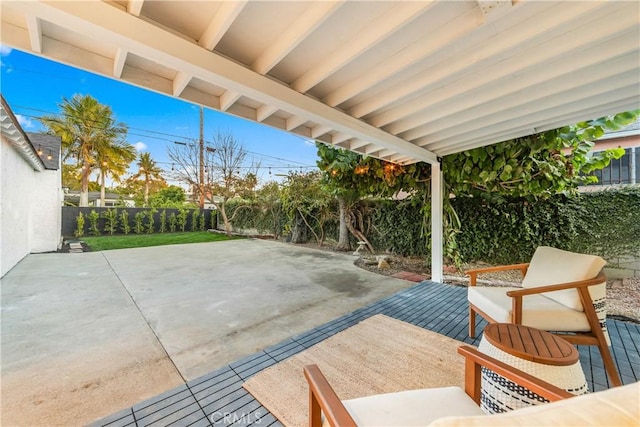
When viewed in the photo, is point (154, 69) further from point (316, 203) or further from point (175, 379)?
point (316, 203)

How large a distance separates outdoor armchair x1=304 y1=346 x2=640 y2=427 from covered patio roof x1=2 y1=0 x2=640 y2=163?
1.84 metres

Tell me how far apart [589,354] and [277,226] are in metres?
10.1

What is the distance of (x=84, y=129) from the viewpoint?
13789mm

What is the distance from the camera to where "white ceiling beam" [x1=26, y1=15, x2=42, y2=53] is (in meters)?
1.38

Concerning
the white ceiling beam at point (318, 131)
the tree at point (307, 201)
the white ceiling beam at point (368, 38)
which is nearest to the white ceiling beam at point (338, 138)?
the white ceiling beam at point (318, 131)

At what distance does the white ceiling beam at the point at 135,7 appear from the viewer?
1.40m

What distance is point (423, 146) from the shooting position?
13.0 feet

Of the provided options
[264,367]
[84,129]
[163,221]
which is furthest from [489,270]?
[84,129]

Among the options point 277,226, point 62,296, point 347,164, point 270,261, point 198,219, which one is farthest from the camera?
point 198,219

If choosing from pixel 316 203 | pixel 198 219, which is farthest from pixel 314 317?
pixel 198 219

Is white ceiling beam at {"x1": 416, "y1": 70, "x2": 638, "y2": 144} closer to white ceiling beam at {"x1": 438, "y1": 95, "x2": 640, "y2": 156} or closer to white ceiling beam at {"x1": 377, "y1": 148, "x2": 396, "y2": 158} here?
white ceiling beam at {"x1": 438, "y1": 95, "x2": 640, "y2": 156}

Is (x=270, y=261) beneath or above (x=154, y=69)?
beneath

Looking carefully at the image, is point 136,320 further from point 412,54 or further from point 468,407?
point 412,54

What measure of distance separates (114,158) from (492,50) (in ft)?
63.9
